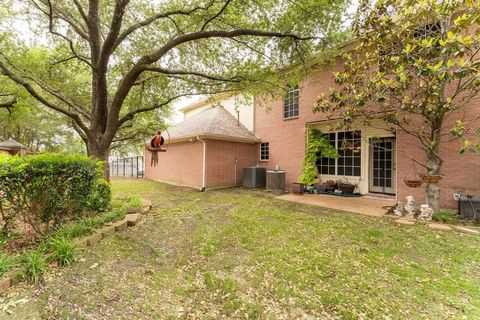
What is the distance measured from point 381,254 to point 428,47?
167 inches

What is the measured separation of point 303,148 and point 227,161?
12.5ft

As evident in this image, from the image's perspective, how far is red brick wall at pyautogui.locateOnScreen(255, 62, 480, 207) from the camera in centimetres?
599

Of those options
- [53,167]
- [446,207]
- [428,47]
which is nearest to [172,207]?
[53,167]

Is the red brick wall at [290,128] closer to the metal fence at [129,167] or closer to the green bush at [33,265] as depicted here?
the green bush at [33,265]

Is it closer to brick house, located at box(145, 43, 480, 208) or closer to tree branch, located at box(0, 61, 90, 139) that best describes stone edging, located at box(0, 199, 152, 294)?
tree branch, located at box(0, 61, 90, 139)

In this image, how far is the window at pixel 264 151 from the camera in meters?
11.9

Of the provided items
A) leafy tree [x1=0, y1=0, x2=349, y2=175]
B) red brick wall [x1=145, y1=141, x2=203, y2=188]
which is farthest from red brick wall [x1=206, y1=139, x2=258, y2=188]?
leafy tree [x1=0, y1=0, x2=349, y2=175]

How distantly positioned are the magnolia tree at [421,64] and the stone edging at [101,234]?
20.8 feet

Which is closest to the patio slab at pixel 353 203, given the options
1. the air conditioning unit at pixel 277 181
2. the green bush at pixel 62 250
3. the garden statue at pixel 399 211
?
the garden statue at pixel 399 211

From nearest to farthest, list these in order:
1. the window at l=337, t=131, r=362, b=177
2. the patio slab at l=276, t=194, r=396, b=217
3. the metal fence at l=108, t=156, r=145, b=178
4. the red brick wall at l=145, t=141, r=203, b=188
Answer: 1. the patio slab at l=276, t=194, r=396, b=217
2. the window at l=337, t=131, r=362, b=177
3. the red brick wall at l=145, t=141, r=203, b=188
4. the metal fence at l=108, t=156, r=145, b=178

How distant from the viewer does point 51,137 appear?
81.0 feet

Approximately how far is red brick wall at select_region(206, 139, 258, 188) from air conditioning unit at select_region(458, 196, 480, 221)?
8370 mm

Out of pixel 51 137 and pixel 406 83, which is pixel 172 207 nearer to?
pixel 406 83

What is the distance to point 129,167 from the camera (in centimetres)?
1906
